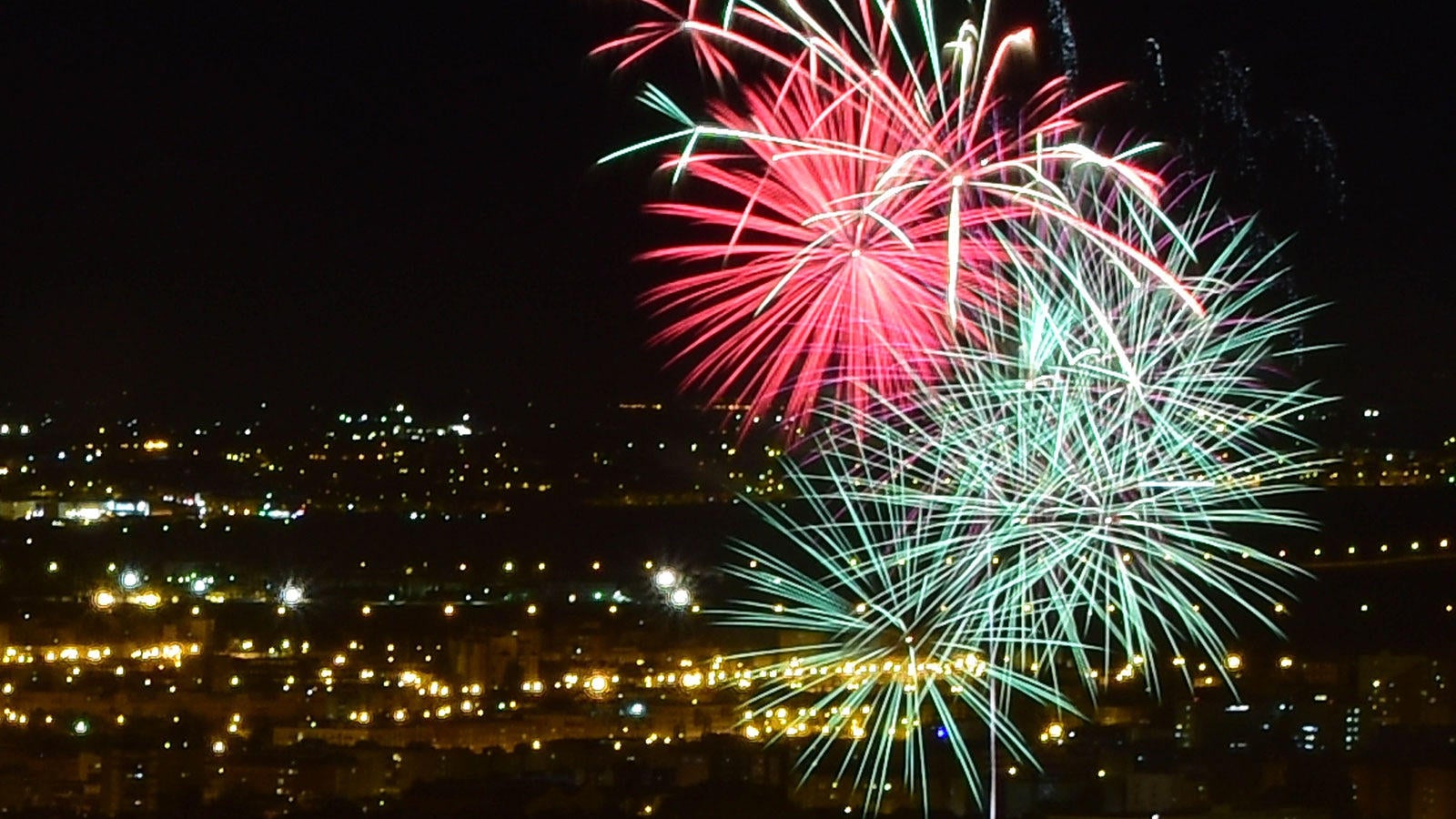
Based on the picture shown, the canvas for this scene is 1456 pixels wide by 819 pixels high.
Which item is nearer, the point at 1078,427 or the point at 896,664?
the point at 1078,427

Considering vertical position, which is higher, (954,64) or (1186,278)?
(954,64)

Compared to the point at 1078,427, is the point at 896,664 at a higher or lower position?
lower

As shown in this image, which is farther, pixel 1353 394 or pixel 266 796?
pixel 1353 394

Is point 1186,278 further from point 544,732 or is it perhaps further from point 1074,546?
point 544,732

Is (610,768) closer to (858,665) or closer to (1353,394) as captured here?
(858,665)

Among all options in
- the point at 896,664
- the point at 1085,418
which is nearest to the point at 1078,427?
the point at 1085,418

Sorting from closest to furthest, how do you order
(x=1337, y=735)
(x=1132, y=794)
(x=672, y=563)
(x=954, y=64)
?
(x=954, y=64) < (x=1132, y=794) < (x=1337, y=735) < (x=672, y=563)

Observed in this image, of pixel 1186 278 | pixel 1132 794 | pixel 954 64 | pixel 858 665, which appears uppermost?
pixel 954 64

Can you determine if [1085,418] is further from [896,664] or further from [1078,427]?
[896,664]

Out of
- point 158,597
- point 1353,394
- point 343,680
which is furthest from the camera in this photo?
point 158,597

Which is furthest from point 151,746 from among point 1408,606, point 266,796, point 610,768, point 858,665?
point 1408,606
